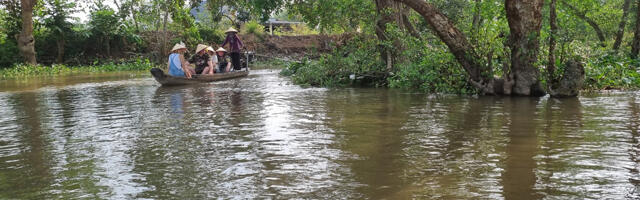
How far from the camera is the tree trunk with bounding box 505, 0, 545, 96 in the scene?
31.6ft

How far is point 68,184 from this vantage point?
4.68 meters

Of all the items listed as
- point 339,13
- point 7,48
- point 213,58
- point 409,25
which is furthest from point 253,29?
point 409,25

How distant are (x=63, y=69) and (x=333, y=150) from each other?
23.9m

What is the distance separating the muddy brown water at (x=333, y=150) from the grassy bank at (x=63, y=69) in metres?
15.0

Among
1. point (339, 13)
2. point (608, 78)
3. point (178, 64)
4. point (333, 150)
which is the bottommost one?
point (333, 150)

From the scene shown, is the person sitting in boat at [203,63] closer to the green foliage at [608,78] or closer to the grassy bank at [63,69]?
the grassy bank at [63,69]

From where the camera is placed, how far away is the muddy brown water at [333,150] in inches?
173

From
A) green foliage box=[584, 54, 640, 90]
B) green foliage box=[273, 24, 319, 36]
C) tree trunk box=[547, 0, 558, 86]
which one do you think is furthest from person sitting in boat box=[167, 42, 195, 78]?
green foliage box=[273, 24, 319, 36]

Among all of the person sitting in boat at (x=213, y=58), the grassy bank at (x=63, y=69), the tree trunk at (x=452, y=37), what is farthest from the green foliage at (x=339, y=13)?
the grassy bank at (x=63, y=69)

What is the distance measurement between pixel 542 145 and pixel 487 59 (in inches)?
199

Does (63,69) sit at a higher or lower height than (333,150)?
higher

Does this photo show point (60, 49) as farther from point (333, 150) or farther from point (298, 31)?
point (333, 150)

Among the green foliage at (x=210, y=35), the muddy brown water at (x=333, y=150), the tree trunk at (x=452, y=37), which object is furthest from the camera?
the green foliage at (x=210, y=35)

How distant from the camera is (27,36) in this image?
2595 cm
